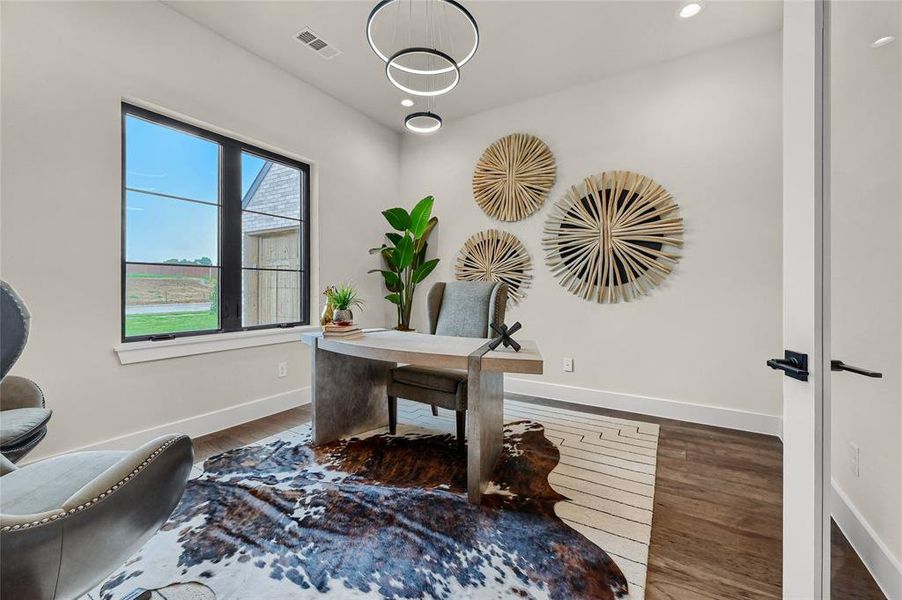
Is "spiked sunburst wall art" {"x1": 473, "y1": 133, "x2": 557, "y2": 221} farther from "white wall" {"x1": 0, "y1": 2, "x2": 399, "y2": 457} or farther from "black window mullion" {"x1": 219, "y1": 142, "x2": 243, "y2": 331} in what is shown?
"black window mullion" {"x1": 219, "y1": 142, "x2": 243, "y2": 331}

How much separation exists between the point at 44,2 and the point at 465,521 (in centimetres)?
350

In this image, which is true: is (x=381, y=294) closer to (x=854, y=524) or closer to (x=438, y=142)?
(x=438, y=142)

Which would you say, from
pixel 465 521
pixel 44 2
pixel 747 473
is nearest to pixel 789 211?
pixel 465 521

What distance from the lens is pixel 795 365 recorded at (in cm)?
99

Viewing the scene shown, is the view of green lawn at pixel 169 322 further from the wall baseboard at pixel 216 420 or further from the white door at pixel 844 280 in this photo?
the white door at pixel 844 280

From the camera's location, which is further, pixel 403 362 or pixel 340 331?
pixel 340 331

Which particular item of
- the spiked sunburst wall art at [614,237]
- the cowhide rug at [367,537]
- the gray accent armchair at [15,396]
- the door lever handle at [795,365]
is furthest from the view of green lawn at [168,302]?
the door lever handle at [795,365]

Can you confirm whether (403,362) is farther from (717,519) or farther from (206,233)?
(206,233)

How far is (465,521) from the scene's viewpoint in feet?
5.54

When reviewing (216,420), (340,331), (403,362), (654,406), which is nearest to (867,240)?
(403,362)

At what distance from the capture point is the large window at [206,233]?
2500mm

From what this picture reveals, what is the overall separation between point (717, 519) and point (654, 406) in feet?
4.97

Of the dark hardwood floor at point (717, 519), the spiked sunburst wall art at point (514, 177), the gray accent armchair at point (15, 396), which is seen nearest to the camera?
the gray accent armchair at point (15, 396)

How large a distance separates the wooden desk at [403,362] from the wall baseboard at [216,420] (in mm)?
920
